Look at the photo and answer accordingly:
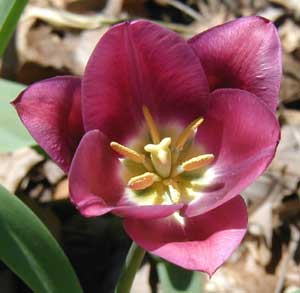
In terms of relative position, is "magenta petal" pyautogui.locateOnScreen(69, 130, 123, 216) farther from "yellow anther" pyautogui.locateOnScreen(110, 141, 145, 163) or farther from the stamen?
the stamen

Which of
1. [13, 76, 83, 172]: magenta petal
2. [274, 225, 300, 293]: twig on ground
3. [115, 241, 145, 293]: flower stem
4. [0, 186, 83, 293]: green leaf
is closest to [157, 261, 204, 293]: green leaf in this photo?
[115, 241, 145, 293]: flower stem

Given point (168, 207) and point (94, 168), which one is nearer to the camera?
point (168, 207)

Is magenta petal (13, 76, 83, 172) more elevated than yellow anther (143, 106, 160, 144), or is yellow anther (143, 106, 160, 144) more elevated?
magenta petal (13, 76, 83, 172)

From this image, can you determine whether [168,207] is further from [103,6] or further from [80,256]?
[103,6]

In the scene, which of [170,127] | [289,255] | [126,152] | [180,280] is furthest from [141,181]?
[289,255]

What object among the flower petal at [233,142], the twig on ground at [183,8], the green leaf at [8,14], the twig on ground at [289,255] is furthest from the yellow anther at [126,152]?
the twig on ground at [183,8]


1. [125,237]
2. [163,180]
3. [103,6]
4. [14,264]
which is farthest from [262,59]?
[103,6]
